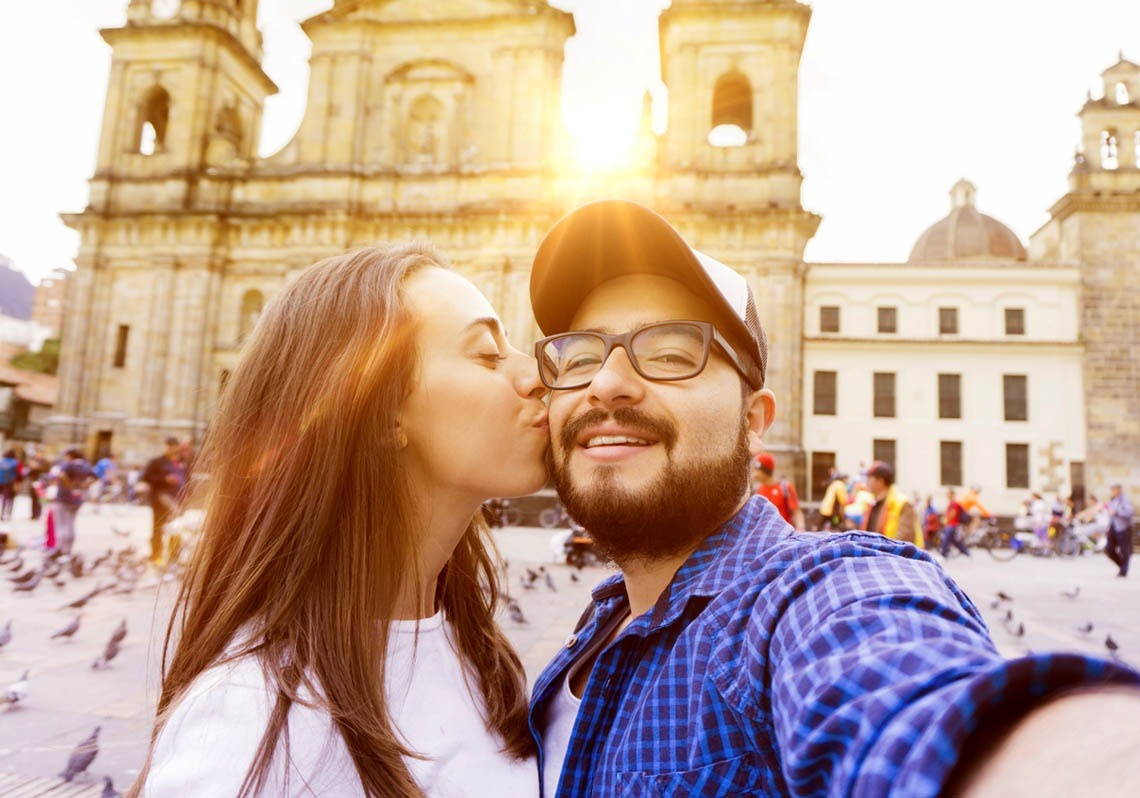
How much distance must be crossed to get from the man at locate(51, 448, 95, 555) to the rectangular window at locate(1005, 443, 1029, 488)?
90.8ft

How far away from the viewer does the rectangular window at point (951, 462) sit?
26281 millimetres

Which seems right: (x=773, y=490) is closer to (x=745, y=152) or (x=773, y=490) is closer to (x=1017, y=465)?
(x=745, y=152)

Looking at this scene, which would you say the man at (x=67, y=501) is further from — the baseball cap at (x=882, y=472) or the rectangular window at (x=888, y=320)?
the rectangular window at (x=888, y=320)

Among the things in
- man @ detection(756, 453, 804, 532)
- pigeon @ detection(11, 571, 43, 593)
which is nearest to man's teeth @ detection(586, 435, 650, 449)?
man @ detection(756, 453, 804, 532)

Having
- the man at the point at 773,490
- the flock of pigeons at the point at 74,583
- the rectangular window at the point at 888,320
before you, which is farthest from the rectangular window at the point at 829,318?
the flock of pigeons at the point at 74,583

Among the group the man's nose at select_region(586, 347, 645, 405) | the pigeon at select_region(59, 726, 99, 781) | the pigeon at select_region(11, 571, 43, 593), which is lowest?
the pigeon at select_region(11, 571, 43, 593)

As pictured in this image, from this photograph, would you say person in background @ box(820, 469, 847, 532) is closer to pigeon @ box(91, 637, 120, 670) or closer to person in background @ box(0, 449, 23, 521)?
pigeon @ box(91, 637, 120, 670)

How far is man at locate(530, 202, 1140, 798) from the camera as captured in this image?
27.5 inches

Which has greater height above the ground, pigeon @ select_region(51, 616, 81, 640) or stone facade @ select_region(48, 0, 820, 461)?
stone facade @ select_region(48, 0, 820, 461)

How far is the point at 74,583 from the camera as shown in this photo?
356 inches

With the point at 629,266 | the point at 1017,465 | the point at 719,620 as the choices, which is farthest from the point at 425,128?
the point at 719,620

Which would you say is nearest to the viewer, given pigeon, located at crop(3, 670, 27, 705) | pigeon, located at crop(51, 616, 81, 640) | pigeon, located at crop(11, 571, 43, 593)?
pigeon, located at crop(3, 670, 27, 705)

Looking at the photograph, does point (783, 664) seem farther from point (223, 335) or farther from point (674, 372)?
point (223, 335)

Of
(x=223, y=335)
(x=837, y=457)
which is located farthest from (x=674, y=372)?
(x=223, y=335)
